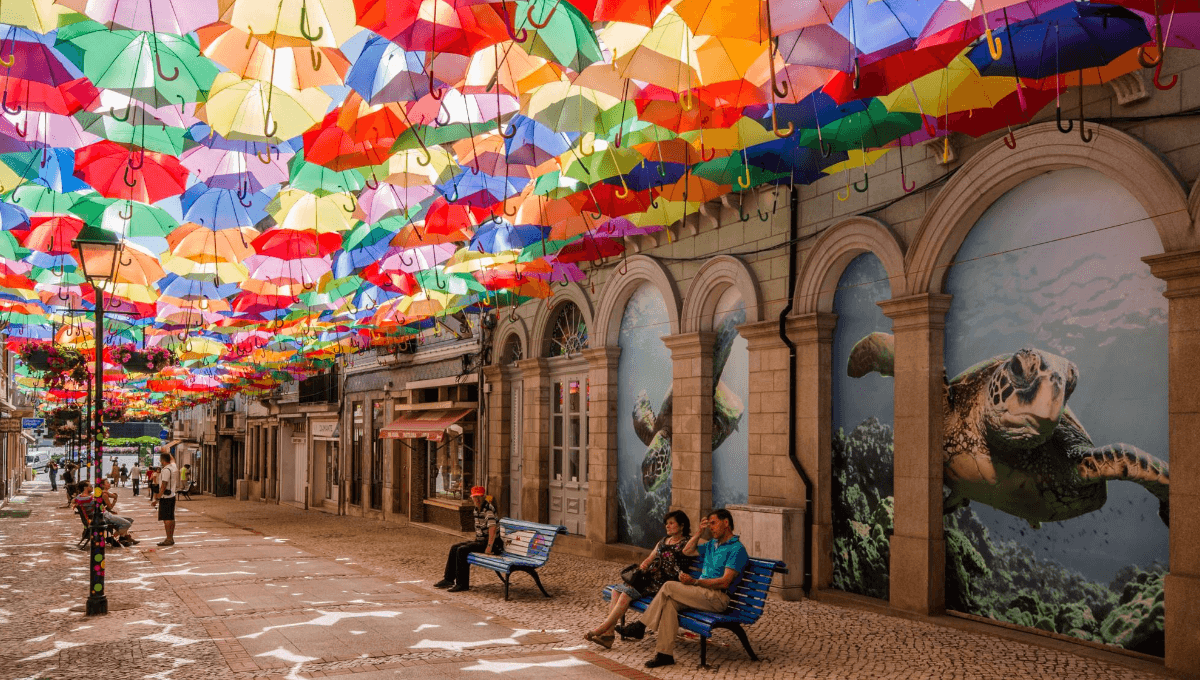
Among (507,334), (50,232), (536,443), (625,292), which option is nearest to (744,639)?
(625,292)

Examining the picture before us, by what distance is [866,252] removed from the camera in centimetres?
1065

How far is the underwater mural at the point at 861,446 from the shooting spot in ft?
34.0

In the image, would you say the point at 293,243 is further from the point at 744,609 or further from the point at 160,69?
the point at 744,609

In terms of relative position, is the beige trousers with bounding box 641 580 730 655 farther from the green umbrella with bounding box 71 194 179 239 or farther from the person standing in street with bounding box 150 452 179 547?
the person standing in street with bounding box 150 452 179 547

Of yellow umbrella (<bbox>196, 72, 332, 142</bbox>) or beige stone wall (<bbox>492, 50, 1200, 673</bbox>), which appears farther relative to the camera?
yellow umbrella (<bbox>196, 72, 332, 142</bbox>)

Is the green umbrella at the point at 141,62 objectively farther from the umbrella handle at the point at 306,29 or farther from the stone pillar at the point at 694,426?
the stone pillar at the point at 694,426

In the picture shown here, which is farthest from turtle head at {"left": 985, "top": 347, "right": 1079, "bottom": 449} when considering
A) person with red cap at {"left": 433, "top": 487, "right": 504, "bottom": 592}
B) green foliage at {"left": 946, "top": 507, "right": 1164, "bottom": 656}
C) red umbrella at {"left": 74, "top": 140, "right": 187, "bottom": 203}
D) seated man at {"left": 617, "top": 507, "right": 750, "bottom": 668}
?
red umbrella at {"left": 74, "top": 140, "right": 187, "bottom": 203}

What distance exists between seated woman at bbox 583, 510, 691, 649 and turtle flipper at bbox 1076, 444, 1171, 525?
3.45m

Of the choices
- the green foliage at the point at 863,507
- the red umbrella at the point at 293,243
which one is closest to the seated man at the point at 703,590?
the green foliage at the point at 863,507

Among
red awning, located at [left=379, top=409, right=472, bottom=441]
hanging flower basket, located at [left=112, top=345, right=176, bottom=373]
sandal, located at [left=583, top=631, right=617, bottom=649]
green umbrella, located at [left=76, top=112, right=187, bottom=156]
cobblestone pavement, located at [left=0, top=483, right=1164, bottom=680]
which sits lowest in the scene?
cobblestone pavement, located at [left=0, top=483, right=1164, bottom=680]

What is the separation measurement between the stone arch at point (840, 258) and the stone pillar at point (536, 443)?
7.42 metres

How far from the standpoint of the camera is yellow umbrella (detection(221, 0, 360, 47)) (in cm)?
589

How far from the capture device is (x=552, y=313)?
58.4 feet

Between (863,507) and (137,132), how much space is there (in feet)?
26.7
